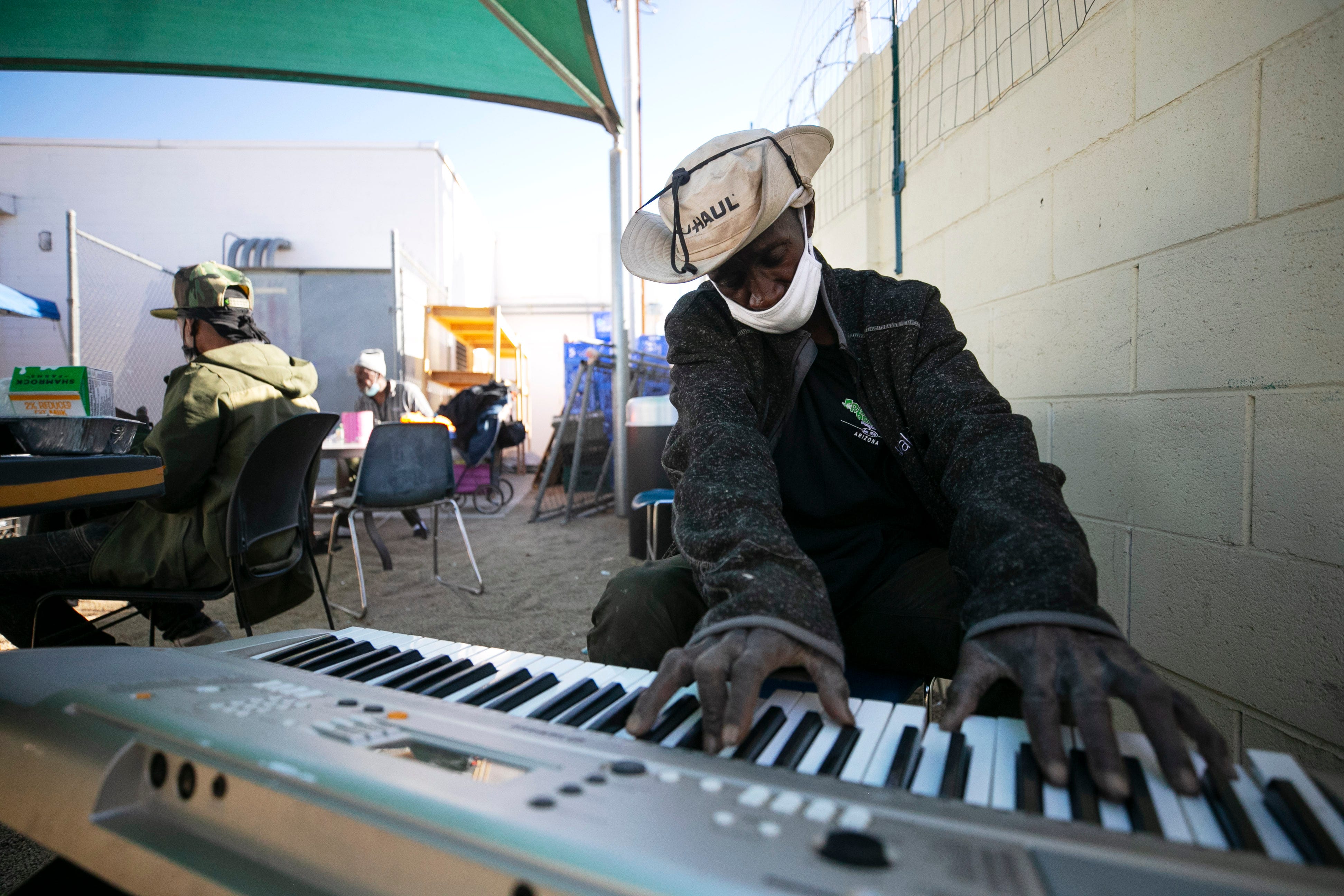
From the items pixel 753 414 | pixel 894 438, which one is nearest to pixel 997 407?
pixel 894 438

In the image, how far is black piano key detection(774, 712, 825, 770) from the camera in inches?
20.0

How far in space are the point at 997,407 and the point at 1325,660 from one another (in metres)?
0.68

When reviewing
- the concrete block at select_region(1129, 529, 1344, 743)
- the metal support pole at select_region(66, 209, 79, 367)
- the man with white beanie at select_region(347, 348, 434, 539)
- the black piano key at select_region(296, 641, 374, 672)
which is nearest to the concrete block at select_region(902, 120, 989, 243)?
the concrete block at select_region(1129, 529, 1344, 743)

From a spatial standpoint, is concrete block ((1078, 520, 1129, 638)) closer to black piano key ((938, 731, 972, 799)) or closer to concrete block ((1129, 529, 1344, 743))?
concrete block ((1129, 529, 1344, 743))

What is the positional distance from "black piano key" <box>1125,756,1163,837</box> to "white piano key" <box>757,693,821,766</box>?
0.24 meters

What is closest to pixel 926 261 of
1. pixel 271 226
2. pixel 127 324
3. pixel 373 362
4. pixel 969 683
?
pixel 969 683

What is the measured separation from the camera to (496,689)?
25.5 inches

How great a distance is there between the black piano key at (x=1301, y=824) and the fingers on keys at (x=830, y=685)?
0.93 ft

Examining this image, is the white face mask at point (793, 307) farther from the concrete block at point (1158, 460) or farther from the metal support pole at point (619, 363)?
Answer: the metal support pole at point (619, 363)

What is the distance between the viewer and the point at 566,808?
1.19ft

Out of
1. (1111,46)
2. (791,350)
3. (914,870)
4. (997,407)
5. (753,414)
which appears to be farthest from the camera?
(1111,46)

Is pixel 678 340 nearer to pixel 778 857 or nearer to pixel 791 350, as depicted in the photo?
pixel 791 350

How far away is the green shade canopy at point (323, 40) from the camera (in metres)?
2.79

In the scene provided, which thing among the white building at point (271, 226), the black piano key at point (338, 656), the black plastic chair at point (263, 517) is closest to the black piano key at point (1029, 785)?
the black piano key at point (338, 656)
